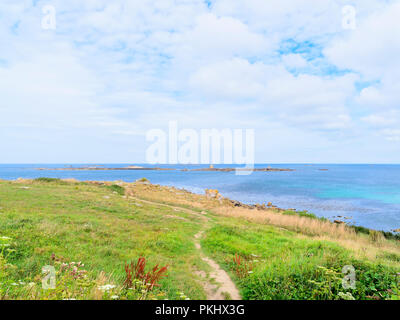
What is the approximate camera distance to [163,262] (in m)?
8.63

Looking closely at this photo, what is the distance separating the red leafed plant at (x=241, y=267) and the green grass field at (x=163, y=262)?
0.04 meters

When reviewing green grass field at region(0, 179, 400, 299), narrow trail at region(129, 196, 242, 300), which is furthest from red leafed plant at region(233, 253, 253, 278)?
narrow trail at region(129, 196, 242, 300)

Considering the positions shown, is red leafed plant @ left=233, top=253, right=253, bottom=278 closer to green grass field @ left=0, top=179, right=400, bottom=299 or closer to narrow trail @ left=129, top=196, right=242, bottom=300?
green grass field @ left=0, top=179, right=400, bottom=299

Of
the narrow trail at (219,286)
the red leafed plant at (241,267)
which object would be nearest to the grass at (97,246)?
the narrow trail at (219,286)

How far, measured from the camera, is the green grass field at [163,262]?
493cm

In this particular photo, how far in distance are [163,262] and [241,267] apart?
3.17 m

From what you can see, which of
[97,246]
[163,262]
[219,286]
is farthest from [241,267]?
[97,246]

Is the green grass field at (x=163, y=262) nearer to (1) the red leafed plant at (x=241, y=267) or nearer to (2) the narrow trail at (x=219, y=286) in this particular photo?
(1) the red leafed plant at (x=241, y=267)

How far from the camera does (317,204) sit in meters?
43.1

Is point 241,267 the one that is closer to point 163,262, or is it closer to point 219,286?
point 219,286

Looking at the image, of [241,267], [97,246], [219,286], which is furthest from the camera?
[97,246]
